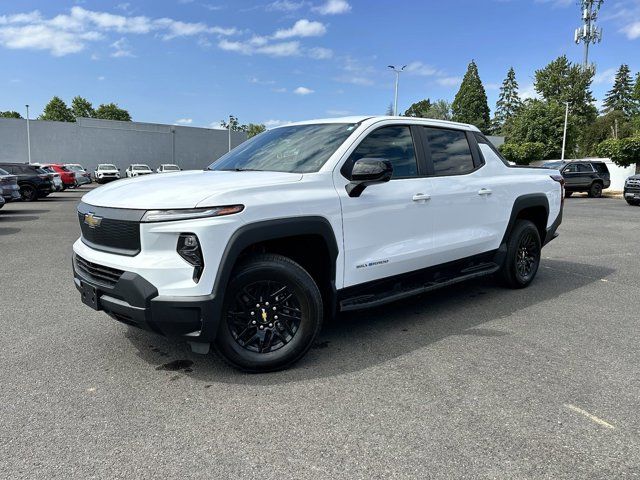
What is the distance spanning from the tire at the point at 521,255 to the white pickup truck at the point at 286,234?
695mm

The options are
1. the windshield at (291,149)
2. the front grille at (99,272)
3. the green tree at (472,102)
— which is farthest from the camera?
the green tree at (472,102)

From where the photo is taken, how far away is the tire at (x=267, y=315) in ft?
10.9

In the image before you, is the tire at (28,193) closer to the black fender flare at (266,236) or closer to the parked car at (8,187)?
the parked car at (8,187)

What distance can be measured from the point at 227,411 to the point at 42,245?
7.77 metres

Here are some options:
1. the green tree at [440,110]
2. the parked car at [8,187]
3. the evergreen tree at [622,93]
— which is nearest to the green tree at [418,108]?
the green tree at [440,110]

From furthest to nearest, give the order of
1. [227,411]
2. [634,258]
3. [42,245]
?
[42,245] → [634,258] → [227,411]

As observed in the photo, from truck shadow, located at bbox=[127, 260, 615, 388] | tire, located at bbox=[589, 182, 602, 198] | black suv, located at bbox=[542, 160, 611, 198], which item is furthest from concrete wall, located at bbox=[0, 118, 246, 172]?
truck shadow, located at bbox=[127, 260, 615, 388]

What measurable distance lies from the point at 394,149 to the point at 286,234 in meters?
1.52

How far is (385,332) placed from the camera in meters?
4.37

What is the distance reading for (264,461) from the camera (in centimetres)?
249

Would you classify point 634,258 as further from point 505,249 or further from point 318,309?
point 318,309

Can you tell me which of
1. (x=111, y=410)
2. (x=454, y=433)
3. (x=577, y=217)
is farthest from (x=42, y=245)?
(x=577, y=217)

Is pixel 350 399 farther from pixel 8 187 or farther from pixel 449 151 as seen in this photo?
pixel 8 187

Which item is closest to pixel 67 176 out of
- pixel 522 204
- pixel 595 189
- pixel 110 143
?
pixel 110 143
